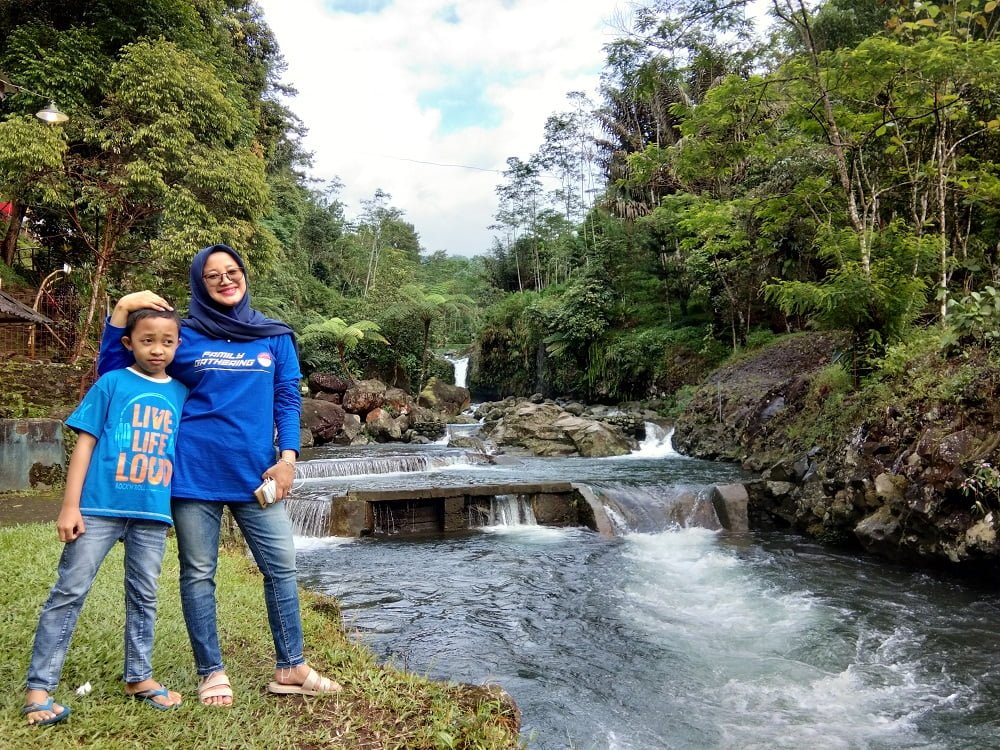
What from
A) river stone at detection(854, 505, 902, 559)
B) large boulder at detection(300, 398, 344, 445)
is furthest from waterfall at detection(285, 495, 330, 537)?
large boulder at detection(300, 398, 344, 445)

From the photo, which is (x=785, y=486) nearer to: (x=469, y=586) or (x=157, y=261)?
(x=469, y=586)

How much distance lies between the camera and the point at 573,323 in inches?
913

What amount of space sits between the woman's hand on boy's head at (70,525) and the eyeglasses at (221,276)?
99cm

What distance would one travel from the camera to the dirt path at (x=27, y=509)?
6.42 metres

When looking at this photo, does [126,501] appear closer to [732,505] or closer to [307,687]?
[307,687]

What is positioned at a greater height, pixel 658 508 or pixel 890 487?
pixel 890 487

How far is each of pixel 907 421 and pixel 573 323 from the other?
15.7 metres

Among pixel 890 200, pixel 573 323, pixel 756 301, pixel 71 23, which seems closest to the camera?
pixel 890 200

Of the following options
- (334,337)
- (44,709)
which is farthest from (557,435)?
(44,709)

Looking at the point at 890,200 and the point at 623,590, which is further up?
the point at 890,200

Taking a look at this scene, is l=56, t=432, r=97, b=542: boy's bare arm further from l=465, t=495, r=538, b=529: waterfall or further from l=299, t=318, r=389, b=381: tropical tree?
l=299, t=318, r=389, b=381: tropical tree

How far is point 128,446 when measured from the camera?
8.09 ft

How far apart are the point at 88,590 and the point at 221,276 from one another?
1.28 m

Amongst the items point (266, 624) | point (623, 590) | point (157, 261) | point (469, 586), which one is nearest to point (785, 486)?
point (623, 590)
